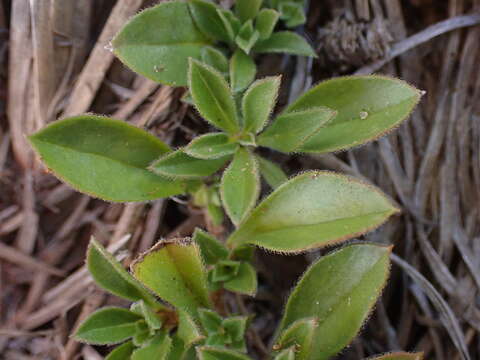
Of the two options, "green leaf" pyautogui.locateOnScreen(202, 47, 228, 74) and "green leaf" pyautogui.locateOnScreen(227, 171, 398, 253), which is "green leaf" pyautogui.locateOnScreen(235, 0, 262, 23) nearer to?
"green leaf" pyautogui.locateOnScreen(202, 47, 228, 74)

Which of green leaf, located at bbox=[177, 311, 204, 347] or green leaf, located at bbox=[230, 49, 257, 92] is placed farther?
green leaf, located at bbox=[230, 49, 257, 92]

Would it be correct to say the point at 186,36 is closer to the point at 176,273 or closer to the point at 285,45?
the point at 285,45

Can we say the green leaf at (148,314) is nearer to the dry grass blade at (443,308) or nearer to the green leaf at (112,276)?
the green leaf at (112,276)

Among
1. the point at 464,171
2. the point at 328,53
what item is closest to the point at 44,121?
the point at 328,53

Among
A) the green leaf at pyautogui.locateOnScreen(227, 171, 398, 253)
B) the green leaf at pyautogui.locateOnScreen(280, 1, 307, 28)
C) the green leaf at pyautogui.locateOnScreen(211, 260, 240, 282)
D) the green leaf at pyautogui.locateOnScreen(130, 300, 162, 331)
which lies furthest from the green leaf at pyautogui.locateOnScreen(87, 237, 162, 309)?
the green leaf at pyautogui.locateOnScreen(280, 1, 307, 28)

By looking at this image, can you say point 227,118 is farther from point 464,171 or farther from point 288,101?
point 464,171

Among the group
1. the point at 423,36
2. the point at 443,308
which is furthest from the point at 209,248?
the point at 423,36
